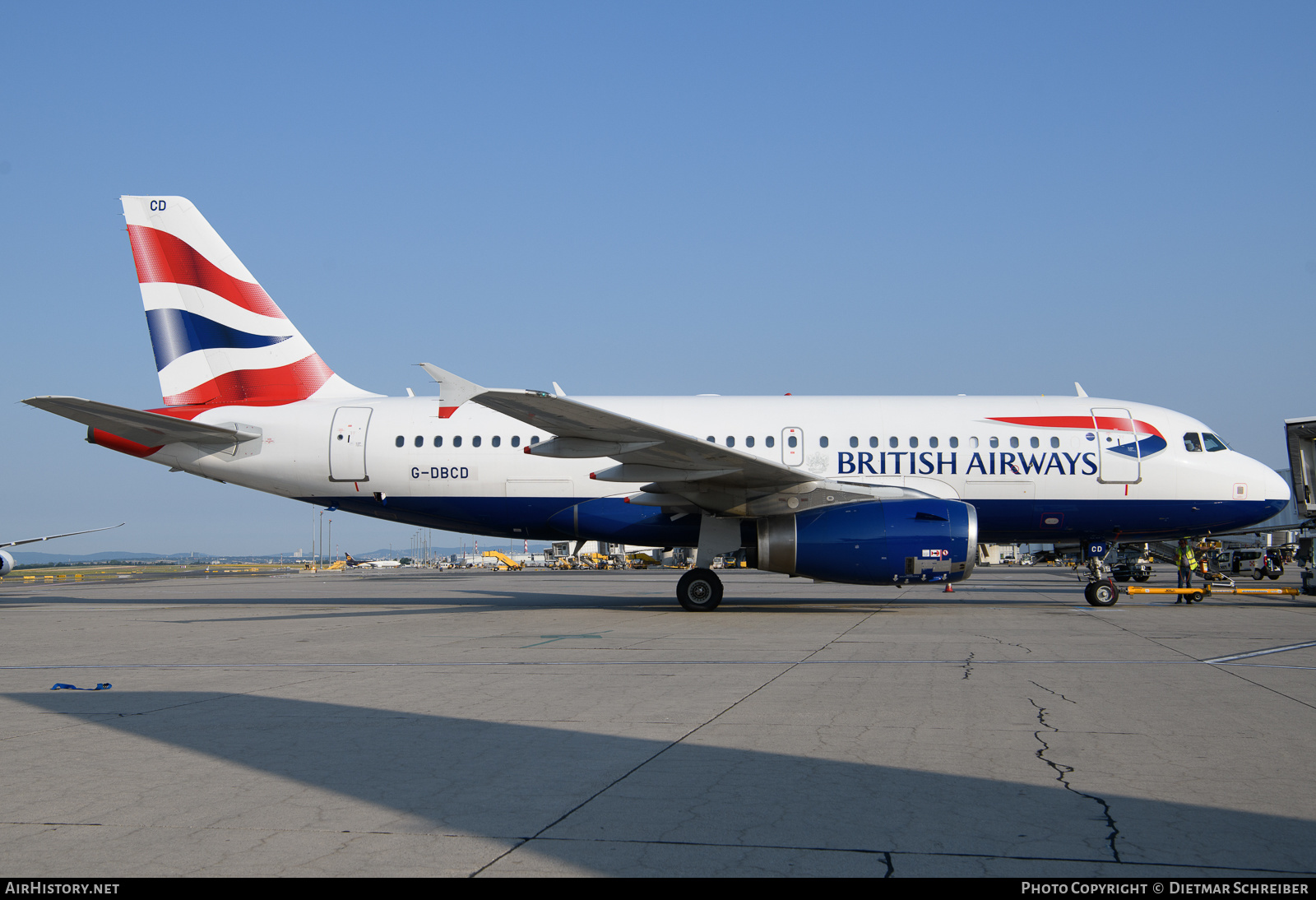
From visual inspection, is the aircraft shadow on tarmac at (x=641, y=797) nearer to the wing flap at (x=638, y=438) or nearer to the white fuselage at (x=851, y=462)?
the wing flap at (x=638, y=438)

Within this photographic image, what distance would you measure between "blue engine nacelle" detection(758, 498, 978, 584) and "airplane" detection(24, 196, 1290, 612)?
42.3 inches

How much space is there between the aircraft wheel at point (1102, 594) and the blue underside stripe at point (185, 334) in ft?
55.6

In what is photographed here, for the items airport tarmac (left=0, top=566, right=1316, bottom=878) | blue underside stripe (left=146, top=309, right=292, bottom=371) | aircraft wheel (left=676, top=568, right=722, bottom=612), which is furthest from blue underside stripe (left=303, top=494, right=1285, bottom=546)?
airport tarmac (left=0, top=566, right=1316, bottom=878)

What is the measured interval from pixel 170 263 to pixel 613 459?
9638mm

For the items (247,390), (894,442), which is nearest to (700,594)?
(894,442)

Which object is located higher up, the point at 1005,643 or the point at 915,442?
the point at 915,442

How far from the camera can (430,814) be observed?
3902mm

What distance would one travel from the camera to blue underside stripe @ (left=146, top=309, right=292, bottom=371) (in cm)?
1825

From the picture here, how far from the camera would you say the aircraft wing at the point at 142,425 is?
15.4m

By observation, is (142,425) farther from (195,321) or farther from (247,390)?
(195,321)

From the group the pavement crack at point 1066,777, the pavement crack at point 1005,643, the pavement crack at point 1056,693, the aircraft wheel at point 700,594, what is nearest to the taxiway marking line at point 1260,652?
the pavement crack at point 1005,643

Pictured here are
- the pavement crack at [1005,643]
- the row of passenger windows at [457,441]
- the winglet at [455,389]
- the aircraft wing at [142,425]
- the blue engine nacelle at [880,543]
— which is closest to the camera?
the pavement crack at [1005,643]

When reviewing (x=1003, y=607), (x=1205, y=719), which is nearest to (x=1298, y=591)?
(x=1003, y=607)

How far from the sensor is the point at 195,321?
18.3 m
